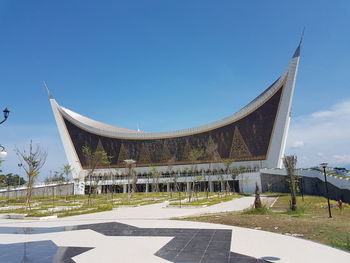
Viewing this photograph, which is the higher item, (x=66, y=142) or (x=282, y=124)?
(x=66, y=142)

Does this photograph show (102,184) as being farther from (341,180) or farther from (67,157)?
(341,180)

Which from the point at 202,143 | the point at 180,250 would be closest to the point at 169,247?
the point at 180,250

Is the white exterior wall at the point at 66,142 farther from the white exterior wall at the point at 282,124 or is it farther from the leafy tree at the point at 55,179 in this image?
the white exterior wall at the point at 282,124

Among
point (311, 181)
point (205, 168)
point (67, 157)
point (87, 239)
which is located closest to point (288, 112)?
point (311, 181)

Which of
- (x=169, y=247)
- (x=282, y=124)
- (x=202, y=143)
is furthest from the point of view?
(x=202, y=143)

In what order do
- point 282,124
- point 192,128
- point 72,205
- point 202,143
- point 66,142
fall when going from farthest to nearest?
point 66,142, point 192,128, point 202,143, point 282,124, point 72,205

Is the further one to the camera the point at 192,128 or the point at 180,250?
the point at 192,128

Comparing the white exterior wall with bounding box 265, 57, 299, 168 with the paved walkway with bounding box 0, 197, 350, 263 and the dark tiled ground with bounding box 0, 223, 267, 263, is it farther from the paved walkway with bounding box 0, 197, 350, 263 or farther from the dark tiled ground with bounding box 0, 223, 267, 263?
the dark tiled ground with bounding box 0, 223, 267, 263

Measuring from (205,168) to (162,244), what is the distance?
37.1 meters

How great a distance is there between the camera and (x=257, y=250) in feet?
16.3

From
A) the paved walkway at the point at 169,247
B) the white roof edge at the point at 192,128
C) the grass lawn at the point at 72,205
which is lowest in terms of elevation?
the grass lawn at the point at 72,205

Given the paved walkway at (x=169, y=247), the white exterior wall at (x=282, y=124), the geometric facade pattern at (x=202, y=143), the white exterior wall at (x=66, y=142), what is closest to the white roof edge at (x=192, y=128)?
the geometric facade pattern at (x=202, y=143)

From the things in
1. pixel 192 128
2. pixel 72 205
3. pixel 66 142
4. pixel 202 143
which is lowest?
pixel 72 205

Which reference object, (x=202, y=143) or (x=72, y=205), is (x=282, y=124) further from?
(x=72, y=205)
